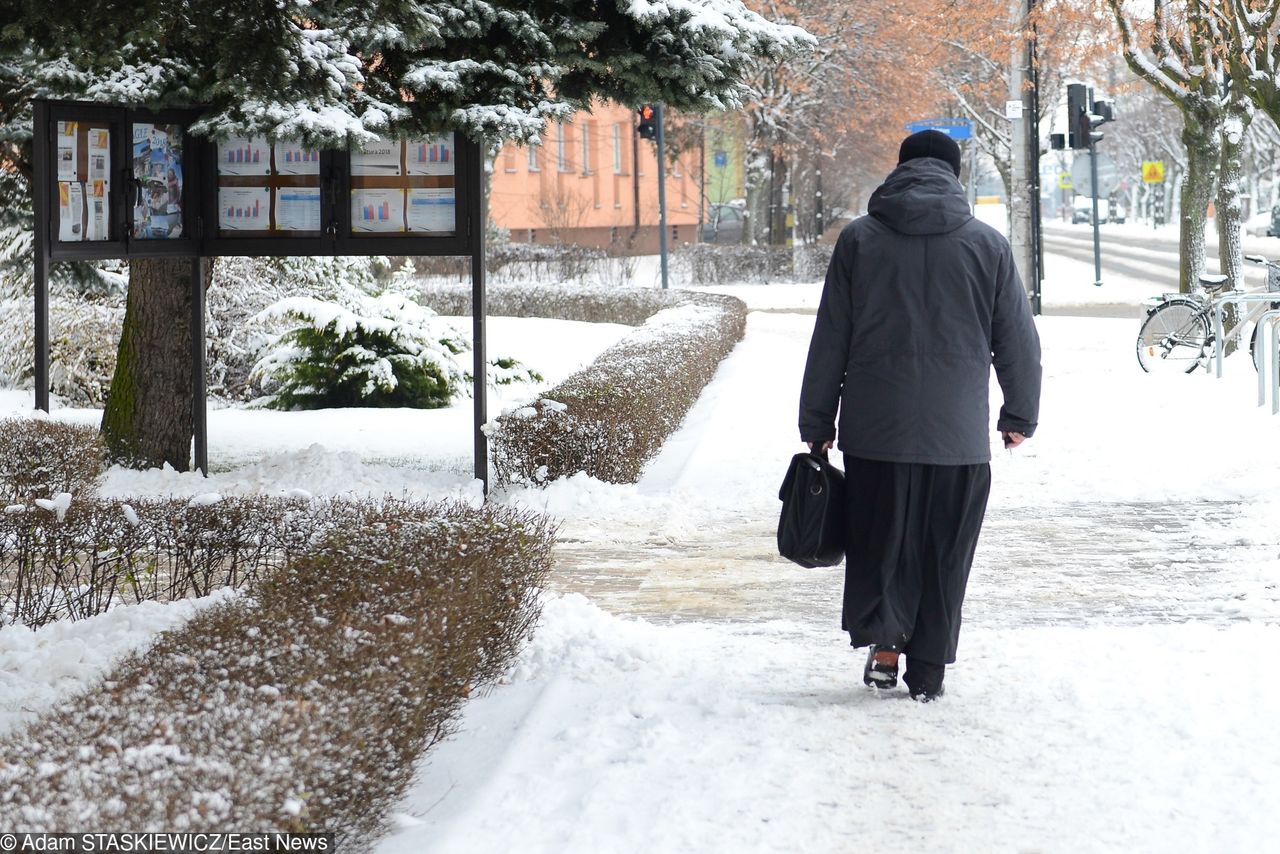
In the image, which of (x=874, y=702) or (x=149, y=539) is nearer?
(x=874, y=702)

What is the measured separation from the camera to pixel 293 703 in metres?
3.32

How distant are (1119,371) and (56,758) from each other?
1460 centimetres

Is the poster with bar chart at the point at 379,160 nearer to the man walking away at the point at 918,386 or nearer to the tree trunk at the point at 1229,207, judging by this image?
the man walking away at the point at 918,386

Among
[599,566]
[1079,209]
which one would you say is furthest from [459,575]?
[1079,209]

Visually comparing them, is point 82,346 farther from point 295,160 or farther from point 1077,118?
point 1077,118

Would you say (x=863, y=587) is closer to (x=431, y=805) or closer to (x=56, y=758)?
(x=431, y=805)

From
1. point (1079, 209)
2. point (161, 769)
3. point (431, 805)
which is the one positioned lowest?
point (431, 805)

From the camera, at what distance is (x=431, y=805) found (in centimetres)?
422

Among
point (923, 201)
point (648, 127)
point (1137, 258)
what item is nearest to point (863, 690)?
point (923, 201)

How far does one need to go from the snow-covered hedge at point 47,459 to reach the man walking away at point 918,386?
401cm

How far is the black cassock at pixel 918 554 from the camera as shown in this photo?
16.6 ft

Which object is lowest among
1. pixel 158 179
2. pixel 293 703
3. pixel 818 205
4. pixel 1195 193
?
pixel 293 703

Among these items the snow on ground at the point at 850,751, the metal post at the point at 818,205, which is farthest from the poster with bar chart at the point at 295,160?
the metal post at the point at 818,205

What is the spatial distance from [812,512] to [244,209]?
558 cm
